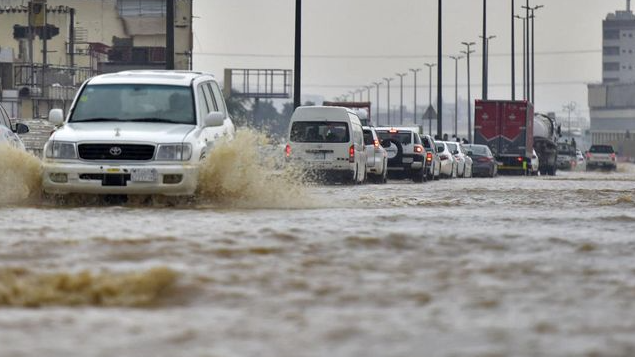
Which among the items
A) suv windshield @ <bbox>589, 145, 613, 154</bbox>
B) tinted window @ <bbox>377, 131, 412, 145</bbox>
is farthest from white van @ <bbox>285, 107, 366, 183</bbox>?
suv windshield @ <bbox>589, 145, 613, 154</bbox>

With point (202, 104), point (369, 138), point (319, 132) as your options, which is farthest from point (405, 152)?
point (202, 104)

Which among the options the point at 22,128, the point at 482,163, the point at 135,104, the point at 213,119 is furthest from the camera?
the point at 482,163

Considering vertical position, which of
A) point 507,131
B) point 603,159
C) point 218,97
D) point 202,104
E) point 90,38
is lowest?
point 603,159

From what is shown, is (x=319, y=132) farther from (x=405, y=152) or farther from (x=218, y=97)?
(x=218, y=97)

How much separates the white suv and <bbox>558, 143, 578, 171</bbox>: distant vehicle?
259 feet

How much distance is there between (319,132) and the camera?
124 ft

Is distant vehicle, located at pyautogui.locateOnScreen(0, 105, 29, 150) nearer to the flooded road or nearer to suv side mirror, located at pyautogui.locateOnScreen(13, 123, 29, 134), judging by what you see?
suv side mirror, located at pyautogui.locateOnScreen(13, 123, 29, 134)

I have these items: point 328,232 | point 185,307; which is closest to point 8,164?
point 328,232

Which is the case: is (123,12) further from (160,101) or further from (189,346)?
(189,346)

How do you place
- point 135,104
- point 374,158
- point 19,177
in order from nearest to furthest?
1. point 19,177
2. point 135,104
3. point 374,158

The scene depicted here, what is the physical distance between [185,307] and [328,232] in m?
6.19

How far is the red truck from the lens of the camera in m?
66.3

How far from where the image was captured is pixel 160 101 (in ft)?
71.5

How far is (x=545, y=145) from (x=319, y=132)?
4041 cm
